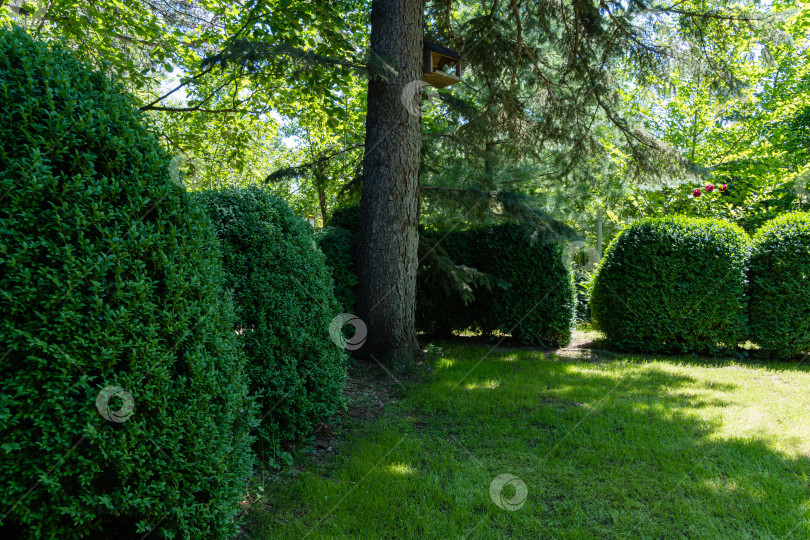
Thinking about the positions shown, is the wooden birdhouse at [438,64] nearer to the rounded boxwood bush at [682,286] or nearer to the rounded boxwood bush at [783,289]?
the rounded boxwood bush at [682,286]

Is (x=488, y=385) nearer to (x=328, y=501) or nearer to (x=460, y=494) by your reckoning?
(x=460, y=494)

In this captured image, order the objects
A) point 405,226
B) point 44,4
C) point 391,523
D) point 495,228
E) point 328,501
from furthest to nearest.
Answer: point 495,228 → point 44,4 → point 405,226 → point 328,501 → point 391,523

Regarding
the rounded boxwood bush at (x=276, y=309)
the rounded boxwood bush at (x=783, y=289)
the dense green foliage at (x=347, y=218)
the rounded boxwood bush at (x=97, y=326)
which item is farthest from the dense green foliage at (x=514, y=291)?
the rounded boxwood bush at (x=97, y=326)

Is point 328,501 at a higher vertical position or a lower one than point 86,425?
lower

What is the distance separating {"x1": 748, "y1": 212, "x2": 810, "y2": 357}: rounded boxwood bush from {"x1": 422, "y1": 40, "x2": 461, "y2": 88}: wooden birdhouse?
540 centimetres

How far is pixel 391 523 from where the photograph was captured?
2.69 m

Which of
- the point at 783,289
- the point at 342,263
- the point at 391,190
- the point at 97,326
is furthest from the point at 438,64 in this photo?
the point at 783,289

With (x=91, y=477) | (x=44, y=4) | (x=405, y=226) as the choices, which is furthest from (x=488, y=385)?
(x=44, y=4)

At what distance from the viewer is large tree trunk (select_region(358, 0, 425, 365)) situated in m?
5.57

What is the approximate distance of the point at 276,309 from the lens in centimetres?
328

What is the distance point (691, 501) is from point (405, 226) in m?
3.82

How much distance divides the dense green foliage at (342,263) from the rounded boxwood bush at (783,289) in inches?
238

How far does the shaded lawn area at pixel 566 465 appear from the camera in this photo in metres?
2.71

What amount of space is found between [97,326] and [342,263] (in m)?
4.18
